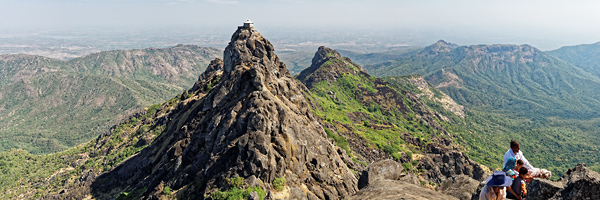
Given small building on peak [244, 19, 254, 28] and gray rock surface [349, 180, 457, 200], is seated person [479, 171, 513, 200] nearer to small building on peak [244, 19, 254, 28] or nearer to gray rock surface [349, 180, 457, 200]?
gray rock surface [349, 180, 457, 200]

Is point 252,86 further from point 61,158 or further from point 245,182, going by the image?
point 61,158

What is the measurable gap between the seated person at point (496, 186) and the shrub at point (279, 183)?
24.4 m

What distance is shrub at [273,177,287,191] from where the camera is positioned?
36344 millimetres

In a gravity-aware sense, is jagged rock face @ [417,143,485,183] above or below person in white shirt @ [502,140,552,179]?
below

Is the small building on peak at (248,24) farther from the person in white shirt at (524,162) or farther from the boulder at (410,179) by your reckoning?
the person in white shirt at (524,162)

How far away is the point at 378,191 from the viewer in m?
28.4

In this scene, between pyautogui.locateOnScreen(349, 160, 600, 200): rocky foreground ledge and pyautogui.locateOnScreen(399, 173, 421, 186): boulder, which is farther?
pyautogui.locateOnScreen(399, 173, 421, 186): boulder

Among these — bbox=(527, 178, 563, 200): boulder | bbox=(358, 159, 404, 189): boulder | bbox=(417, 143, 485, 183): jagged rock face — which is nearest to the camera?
bbox=(527, 178, 563, 200): boulder

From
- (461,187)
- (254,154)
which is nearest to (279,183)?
(254,154)

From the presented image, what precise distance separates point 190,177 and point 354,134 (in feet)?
267

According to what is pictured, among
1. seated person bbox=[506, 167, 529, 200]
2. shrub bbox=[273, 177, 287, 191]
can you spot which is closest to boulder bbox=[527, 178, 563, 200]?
seated person bbox=[506, 167, 529, 200]

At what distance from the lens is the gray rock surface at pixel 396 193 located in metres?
25.5

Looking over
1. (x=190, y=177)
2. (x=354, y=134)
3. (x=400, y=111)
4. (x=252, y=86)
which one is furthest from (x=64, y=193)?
(x=400, y=111)

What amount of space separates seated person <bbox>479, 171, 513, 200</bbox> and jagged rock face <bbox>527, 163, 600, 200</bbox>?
2.47m
